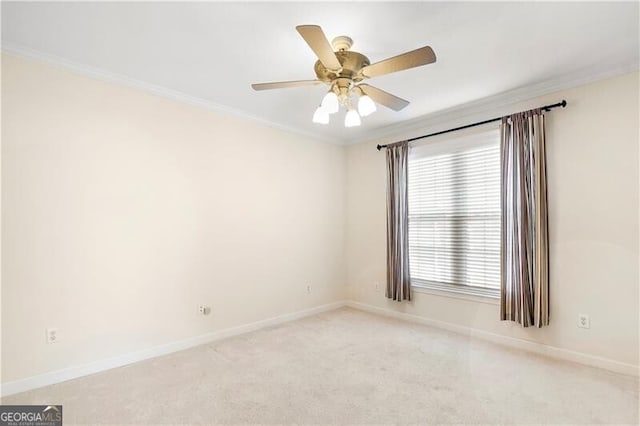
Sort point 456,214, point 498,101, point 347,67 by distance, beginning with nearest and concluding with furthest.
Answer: point 347,67 → point 498,101 → point 456,214

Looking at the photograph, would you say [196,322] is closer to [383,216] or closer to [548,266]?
[383,216]

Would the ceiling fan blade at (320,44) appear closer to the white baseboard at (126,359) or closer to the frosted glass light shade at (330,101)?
the frosted glass light shade at (330,101)

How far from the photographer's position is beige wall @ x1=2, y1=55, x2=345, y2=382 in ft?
8.29

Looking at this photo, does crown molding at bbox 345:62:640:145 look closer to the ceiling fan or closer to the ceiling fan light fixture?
the ceiling fan

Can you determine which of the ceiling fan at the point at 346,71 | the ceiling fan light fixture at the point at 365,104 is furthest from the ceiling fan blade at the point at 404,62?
the ceiling fan light fixture at the point at 365,104

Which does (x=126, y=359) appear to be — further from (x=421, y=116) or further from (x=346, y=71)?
(x=421, y=116)

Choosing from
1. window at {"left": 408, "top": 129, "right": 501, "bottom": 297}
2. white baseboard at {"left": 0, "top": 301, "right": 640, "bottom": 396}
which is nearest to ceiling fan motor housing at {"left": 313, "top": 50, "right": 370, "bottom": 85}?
window at {"left": 408, "top": 129, "right": 501, "bottom": 297}

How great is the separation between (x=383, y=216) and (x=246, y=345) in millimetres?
2478

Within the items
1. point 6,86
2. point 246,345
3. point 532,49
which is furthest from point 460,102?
point 6,86

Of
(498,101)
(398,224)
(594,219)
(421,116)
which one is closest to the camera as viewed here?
(594,219)

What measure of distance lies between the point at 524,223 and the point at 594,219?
Result: 53cm

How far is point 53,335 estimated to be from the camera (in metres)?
2.62

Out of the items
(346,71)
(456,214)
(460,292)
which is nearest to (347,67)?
(346,71)

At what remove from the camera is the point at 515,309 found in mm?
3264
